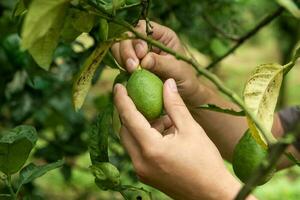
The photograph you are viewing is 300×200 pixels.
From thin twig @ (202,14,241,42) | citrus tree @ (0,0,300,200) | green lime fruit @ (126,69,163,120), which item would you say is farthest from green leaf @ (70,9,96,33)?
thin twig @ (202,14,241,42)

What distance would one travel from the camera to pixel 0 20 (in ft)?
5.05

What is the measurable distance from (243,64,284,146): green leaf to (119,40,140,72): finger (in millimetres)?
219

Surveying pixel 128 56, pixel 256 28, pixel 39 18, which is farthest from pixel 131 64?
pixel 256 28

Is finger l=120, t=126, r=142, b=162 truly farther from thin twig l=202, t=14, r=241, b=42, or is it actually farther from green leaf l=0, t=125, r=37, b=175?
thin twig l=202, t=14, r=241, b=42

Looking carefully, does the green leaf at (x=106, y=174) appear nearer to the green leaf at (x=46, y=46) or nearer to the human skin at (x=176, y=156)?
the human skin at (x=176, y=156)

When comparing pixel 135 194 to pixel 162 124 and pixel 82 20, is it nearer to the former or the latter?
pixel 162 124

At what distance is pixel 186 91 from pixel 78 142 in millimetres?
746

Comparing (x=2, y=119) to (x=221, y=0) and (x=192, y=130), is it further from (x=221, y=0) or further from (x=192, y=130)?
(x=192, y=130)

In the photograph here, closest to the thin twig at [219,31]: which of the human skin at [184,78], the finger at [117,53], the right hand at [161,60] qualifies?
the human skin at [184,78]

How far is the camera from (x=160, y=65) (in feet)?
→ 3.50

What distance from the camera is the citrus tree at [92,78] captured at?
69 centimetres

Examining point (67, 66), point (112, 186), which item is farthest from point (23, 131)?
point (67, 66)

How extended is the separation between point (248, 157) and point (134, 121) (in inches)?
7.2

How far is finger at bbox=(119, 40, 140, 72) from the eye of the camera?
0.97 metres
